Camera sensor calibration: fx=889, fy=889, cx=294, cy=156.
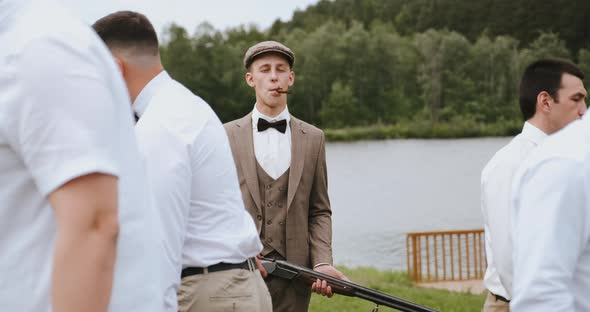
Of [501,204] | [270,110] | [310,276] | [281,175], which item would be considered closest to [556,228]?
[501,204]

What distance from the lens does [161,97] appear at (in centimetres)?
311

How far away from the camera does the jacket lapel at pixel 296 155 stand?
5.08m

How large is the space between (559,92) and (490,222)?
847mm

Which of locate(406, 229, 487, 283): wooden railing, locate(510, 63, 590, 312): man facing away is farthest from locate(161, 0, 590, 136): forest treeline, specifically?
locate(510, 63, 590, 312): man facing away

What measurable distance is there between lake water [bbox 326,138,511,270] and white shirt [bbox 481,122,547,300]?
20761 mm

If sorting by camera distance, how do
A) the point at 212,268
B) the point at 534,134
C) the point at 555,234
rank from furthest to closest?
the point at 534,134 < the point at 212,268 < the point at 555,234

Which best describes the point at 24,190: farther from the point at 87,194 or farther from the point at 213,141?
the point at 213,141

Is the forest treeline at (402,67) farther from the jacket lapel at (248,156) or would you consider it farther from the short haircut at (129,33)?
the short haircut at (129,33)

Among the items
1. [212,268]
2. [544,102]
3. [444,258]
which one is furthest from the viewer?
[444,258]

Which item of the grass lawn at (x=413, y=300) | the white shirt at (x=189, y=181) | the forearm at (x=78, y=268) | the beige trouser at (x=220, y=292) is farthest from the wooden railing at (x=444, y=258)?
the forearm at (x=78, y=268)

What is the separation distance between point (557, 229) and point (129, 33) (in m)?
1.66

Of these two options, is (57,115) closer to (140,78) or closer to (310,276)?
(140,78)

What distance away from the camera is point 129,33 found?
3123 mm

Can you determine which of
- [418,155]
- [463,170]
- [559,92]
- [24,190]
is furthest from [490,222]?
[418,155]
